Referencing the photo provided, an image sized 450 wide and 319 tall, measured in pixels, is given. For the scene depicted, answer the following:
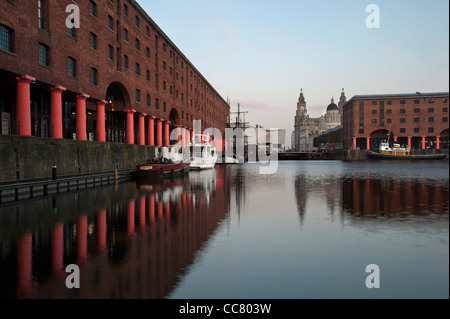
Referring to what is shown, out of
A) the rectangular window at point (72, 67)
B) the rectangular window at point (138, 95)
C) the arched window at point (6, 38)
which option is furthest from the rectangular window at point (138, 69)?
the arched window at point (6, 38)

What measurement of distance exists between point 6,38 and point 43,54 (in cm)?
362

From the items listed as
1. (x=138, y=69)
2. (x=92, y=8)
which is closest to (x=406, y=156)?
(x=138, y=69)

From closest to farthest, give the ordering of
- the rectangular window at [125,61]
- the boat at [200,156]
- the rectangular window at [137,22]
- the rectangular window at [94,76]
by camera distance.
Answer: the rectangular window at [94,76]
the rectangular window at [125,61]
the rectangular window at [137,22]
the boat at [200,156]

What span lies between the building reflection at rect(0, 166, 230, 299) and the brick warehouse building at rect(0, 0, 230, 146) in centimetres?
1238

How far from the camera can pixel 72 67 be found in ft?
94.9

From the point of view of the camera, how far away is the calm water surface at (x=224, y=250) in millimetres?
5578

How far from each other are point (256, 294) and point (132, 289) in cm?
195

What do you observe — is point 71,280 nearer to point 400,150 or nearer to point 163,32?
point 163,32

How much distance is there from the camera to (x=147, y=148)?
40750mm

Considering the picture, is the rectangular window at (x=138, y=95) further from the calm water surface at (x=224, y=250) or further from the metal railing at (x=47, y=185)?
the calm water surface at (x=224, y=250)

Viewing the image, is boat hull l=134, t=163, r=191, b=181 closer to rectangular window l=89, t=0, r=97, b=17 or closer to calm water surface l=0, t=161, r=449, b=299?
calm water surface l=0, t=161, r=449, b=299

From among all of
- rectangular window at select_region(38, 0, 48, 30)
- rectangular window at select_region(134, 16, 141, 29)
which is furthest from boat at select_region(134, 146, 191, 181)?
rectangular window at select_region(134, 16, 141, 29)

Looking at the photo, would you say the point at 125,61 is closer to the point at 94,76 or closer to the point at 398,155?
the point at 94,76
